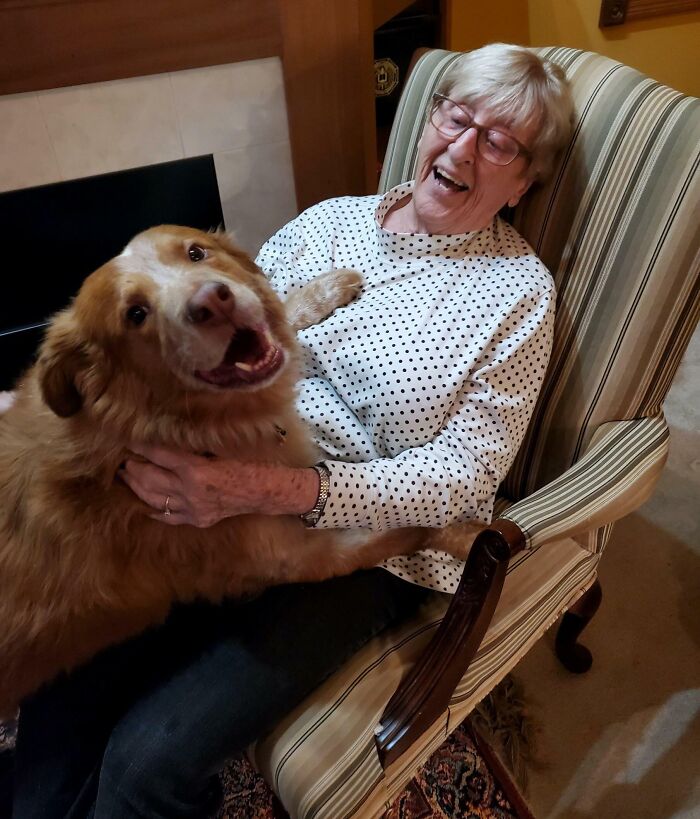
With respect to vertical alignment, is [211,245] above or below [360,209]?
above

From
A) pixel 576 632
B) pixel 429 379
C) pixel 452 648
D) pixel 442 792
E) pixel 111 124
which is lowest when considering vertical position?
pixel 442 792

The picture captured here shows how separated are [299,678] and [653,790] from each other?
0.93 meters

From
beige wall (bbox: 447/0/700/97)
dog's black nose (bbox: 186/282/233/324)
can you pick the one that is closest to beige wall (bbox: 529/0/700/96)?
beige wall (bbox: 447/0/700/97)

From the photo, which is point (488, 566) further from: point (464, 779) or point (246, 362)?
point (464, 779)

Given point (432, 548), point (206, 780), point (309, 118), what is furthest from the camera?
point (309, 118)

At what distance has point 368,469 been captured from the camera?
1048 mm

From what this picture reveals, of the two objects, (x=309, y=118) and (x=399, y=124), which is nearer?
(x=399, y=124)

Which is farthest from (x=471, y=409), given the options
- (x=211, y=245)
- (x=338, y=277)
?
(x=211, y=245)

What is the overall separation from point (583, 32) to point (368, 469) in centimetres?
233

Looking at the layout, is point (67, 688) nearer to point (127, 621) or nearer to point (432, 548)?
point (127, 621)

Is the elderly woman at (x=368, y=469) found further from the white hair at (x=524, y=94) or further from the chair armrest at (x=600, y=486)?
the chair armrest at (x=600, y=486)

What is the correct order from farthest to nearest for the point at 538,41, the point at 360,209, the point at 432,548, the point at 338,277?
the point at 538,41 < the point at 360,209 < the point at 338,277 < the point at 432,548

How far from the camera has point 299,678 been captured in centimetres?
103

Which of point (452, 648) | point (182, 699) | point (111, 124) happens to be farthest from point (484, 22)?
point (182, 699)
